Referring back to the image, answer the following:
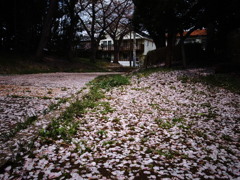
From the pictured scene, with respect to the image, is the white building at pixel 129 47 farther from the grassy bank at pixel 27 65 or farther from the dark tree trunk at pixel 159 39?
the grassy bank at pixel 27 65

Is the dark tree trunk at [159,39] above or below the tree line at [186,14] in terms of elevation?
below

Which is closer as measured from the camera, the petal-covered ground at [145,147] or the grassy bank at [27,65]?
the petal-covered ground at [145,147]

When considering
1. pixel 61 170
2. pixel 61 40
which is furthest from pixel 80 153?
pixel 61 40

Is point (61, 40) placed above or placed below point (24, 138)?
above

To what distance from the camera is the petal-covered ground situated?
8.79 feet

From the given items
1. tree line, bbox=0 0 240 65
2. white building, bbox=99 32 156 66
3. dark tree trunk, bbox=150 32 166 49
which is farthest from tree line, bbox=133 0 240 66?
white building, bbox=99 32 156 66

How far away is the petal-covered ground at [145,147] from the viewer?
2678mm

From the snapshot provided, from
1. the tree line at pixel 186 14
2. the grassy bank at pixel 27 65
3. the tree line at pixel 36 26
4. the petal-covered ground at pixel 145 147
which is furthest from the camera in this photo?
the tree line at pixel 36 26

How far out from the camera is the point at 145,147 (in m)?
3.48

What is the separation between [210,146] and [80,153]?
2.39 m

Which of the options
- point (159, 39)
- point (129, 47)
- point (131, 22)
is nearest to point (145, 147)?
point (131, 22)

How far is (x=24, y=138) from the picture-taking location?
3447 mm

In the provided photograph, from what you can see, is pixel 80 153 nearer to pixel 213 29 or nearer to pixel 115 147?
pixel 115 147

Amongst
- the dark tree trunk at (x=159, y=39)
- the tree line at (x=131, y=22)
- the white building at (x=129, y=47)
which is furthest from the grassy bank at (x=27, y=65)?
the white building at (x=129, y=47)
